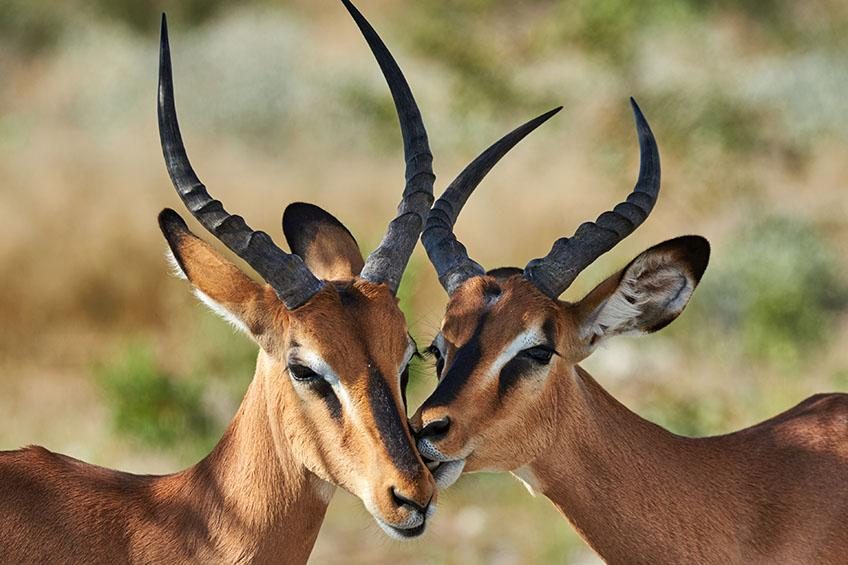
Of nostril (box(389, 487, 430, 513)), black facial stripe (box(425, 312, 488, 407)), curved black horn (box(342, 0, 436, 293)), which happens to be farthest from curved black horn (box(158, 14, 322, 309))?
nostril (box(389, 487, 430, 513))

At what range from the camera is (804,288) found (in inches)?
685

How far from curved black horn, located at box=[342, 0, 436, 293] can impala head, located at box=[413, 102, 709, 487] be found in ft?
Result: 1.15

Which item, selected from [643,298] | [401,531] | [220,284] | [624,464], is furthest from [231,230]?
[624,464]

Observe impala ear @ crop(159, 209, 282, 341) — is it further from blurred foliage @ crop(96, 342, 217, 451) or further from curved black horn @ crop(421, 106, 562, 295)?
blurred foliage @ crop(96, 342, 217, 451)

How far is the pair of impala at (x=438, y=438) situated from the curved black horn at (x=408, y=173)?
0.03 metres

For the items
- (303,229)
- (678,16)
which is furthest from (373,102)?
(303,229)

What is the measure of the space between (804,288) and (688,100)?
6.92 meters

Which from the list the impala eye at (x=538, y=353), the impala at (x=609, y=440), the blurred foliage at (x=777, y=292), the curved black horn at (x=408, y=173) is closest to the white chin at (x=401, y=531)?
the impala at (x=609, y=440)

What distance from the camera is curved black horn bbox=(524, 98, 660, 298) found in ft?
23.2

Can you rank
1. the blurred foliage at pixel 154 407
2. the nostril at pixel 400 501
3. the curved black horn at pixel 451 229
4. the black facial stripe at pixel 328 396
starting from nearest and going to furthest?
1. the nostril at pixel 400 501
2. the black facial stripe at pixel 328 396
3. the curved black horn at pixel 451 229
4. the blurred foliage at pixel 154 407

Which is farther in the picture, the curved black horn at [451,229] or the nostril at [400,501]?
the curved black horn at [451,229]

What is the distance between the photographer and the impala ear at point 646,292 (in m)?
6.75

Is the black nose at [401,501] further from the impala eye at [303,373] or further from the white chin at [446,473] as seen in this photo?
the impala eye at [303,373]

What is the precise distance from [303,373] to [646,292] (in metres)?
1.65
